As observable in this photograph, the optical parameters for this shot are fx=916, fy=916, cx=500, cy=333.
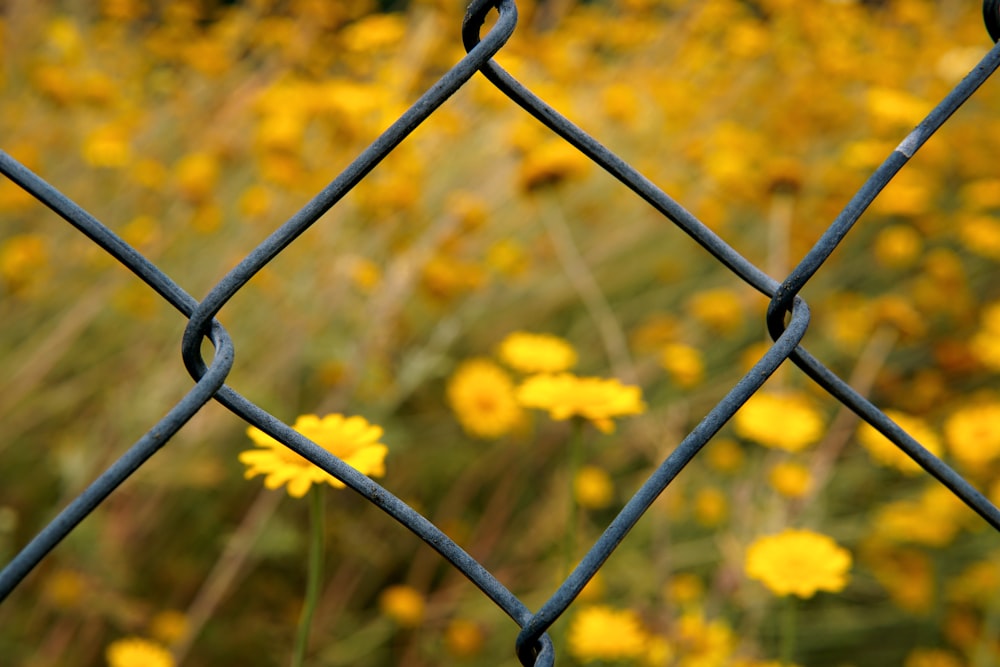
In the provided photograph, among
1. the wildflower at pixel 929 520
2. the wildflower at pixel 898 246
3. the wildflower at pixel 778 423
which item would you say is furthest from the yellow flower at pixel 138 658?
the wildflower at pixel 898 246

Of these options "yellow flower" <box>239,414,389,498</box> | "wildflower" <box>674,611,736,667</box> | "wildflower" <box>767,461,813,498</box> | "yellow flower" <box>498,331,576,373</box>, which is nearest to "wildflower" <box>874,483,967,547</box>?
"wildflower" <box>767,461,813,498</box>

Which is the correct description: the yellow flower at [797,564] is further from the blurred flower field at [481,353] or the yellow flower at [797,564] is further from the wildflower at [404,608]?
the wildflower at [404,608]

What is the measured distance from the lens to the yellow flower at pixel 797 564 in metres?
0.56

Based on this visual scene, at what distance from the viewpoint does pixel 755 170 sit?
4.77ft

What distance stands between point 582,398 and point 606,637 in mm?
223

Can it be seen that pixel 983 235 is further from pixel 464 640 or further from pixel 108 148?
pixel 108 148

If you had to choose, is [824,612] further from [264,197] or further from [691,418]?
[264,197]

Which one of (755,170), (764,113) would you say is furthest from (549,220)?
(764,113)

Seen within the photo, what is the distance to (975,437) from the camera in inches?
38.3

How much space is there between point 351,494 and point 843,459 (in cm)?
76

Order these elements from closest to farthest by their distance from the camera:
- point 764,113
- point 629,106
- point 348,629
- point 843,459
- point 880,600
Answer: point 348,629, point 880,600, point 843,459, point 629,106, point 764,113

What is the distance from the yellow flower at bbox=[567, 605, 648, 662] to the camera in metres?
0.69

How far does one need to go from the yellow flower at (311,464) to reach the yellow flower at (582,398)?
5.6 inches

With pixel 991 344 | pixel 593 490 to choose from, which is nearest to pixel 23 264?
pixel 593 490
